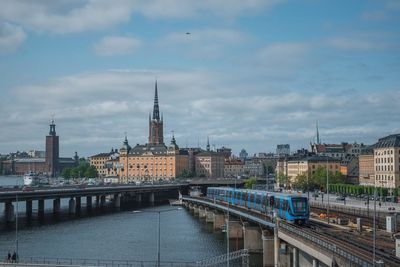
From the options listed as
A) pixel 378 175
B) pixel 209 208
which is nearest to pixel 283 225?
pixel 209 208

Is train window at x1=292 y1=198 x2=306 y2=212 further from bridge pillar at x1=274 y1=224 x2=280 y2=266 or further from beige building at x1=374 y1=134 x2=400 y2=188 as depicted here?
beige building at x1=374 y1=134 x2=400 y2=188

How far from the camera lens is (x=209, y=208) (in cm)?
13850

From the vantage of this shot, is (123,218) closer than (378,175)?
Yes

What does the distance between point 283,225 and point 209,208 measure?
235 feet

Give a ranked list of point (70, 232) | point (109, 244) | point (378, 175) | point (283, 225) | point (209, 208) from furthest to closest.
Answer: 1. point (378, 175)
2. point (209, 208)
3. point (70, 232)
4. point (109, 244)
5. point (283, 225)

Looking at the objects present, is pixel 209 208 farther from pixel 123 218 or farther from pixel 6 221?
pixel 6 221

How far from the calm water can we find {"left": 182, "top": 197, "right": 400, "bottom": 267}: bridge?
4337 mm

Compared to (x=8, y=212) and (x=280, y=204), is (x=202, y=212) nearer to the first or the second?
(x=8, y=212)

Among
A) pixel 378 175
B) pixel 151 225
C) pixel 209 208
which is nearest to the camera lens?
pixel 151 225

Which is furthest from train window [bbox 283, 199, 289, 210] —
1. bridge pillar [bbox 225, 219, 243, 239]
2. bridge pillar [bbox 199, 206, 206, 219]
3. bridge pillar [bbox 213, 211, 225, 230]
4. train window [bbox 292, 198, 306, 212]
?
bridge pillar [bbox 199, 206, 206, 219]

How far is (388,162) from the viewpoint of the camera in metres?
170

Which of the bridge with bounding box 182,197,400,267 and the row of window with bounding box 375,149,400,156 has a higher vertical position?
the row of window with bounding box 375,149,400,156

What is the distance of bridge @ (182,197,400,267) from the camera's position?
159 ft

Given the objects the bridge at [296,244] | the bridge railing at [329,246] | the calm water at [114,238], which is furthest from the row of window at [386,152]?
the bridge railing at [329,246]
